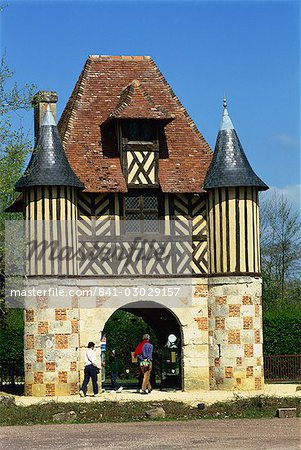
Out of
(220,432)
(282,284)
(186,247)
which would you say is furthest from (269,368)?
(282,284)

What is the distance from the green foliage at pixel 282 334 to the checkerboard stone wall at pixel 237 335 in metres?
6.19

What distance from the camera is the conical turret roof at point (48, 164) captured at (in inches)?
1040

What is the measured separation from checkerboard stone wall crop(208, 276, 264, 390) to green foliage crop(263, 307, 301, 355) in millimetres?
6194

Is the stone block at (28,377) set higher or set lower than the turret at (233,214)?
lower

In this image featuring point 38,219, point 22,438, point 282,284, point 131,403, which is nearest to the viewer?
point 22,438

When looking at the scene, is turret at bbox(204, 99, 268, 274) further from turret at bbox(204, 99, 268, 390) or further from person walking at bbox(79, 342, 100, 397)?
person walking at bbox(79, 342, 100, 397)

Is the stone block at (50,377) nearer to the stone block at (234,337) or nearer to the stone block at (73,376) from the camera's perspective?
the stone block at (73,376)

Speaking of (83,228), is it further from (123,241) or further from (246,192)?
(246,192)

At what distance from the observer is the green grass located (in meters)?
20.2

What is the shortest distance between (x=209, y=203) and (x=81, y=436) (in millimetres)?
11224

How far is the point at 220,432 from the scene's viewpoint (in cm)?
1794

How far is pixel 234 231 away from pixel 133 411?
24.8ft

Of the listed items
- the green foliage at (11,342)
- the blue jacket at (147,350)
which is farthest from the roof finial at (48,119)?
the green foliage at (11,342)

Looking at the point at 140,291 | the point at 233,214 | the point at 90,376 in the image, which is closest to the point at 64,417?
the point at 90,376
